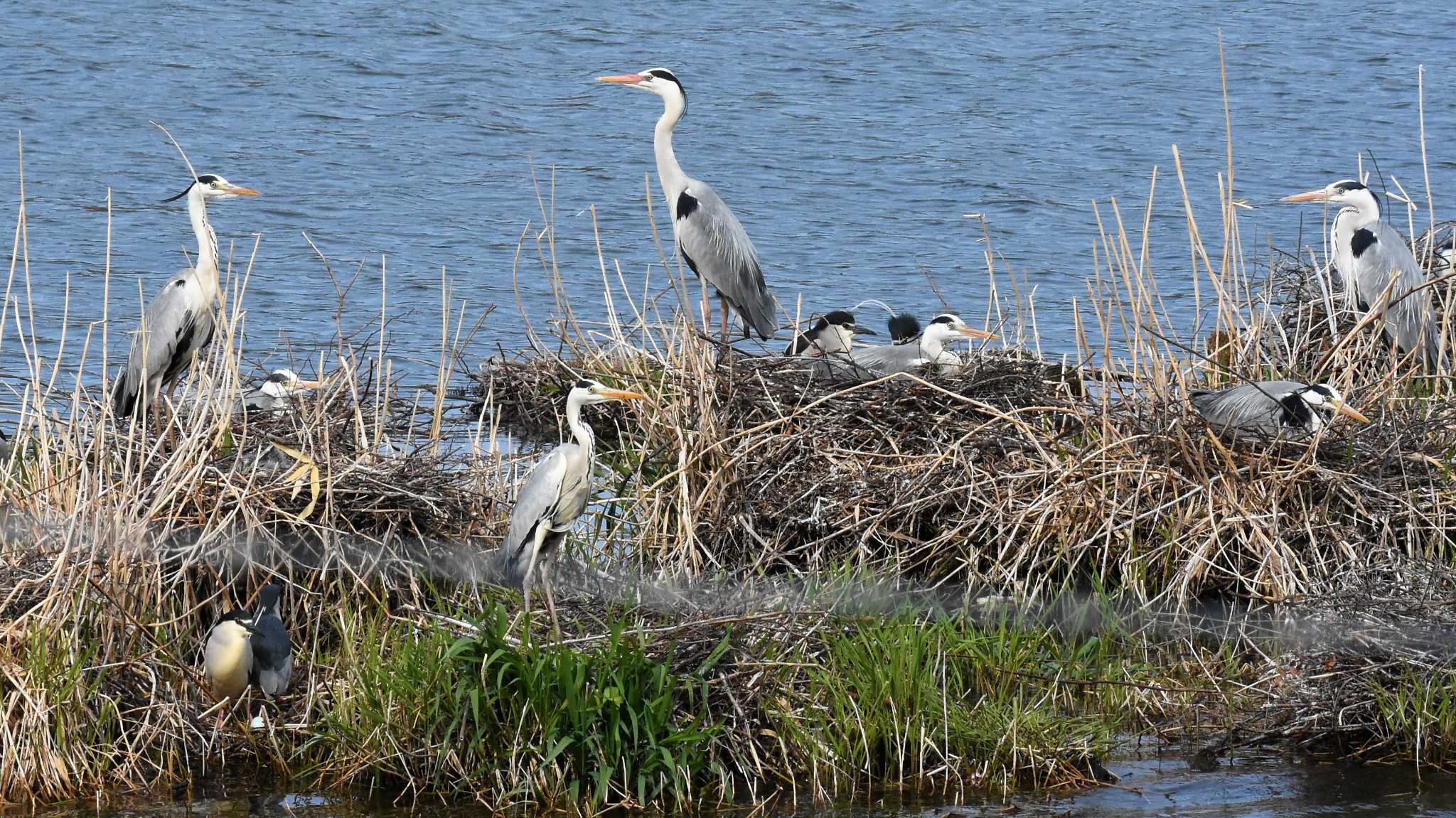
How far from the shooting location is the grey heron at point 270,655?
5488mm

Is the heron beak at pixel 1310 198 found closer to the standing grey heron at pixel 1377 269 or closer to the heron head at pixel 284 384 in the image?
the standing grey heron at pixel 1377 269

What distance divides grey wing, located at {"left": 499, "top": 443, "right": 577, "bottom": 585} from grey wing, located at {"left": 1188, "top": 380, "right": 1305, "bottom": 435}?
7.04 feet

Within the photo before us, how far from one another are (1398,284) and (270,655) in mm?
5294

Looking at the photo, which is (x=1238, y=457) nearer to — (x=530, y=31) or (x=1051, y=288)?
(x=1051, y=288)

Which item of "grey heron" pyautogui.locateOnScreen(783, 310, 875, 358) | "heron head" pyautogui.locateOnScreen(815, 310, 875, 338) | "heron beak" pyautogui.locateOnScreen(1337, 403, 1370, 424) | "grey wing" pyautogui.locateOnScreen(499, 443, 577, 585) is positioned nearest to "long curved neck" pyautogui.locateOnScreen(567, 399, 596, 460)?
"grey wing" pyautogui.locateOnScreen(499, 443, 577, 585)

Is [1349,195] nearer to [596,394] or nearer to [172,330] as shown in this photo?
[596,394]

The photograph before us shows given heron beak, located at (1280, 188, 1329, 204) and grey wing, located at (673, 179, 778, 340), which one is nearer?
heron beak, located at (1280, 188, 1329, 204)

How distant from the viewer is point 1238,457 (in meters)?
6.60

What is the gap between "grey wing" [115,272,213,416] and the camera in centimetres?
778

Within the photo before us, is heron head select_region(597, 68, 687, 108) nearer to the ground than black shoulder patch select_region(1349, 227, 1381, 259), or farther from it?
farther from it

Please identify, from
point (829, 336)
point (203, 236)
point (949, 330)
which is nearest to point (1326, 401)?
point (949, 330)

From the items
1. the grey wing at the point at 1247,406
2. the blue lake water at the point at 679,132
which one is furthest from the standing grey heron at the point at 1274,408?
the blue lake water at the point at 679,132

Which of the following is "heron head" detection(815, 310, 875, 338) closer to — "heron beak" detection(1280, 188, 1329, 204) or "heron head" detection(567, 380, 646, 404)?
"heron beak" detection(1280, 188, 1329, 204)

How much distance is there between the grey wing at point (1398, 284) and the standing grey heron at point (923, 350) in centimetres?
164
